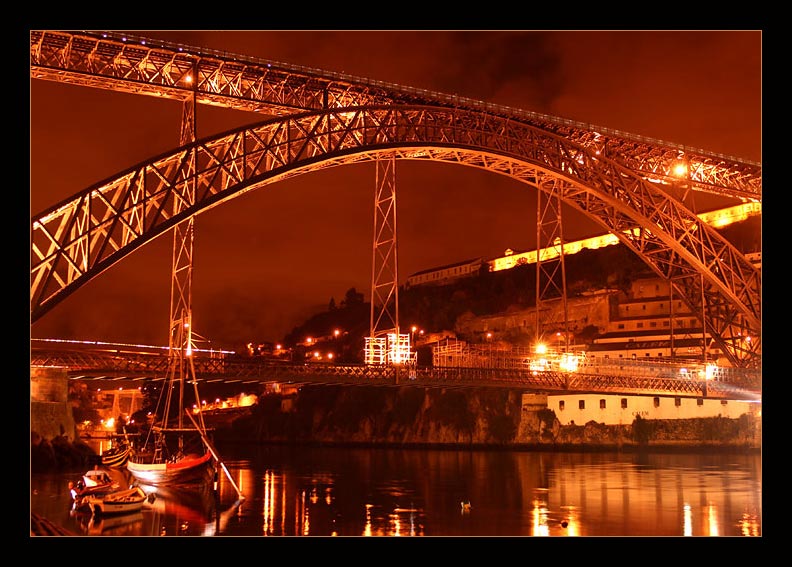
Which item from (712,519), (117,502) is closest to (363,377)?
(117,502)

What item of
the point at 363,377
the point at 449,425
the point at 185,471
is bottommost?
the point at 449,425

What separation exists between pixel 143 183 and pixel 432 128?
12819 millimetres

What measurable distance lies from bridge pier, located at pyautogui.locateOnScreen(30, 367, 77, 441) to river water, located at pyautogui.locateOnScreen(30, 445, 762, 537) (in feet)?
9.09

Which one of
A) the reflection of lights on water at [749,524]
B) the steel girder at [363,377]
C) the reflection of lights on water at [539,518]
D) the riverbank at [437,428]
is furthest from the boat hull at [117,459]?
the reflection of lights on water at [749,524]

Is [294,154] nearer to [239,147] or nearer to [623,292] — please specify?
[239,147]

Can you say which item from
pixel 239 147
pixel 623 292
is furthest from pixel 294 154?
pixel 623 292

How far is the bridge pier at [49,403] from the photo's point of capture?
39.9 m

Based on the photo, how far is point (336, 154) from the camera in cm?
3045

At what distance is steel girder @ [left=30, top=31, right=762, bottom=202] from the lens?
1064 inches

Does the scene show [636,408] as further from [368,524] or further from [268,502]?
[368,524]

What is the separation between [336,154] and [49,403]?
65.4ft

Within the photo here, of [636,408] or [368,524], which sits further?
[636,408]

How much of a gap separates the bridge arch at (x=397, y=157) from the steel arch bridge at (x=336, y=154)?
0.05 meters
